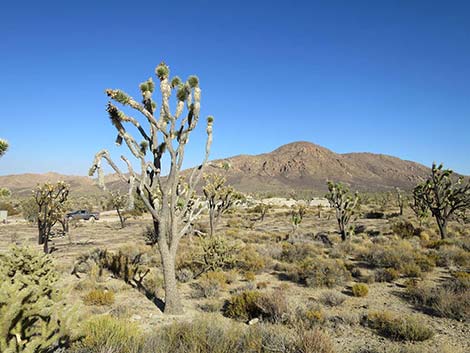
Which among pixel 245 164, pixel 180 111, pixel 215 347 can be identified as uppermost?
pixel 245 164

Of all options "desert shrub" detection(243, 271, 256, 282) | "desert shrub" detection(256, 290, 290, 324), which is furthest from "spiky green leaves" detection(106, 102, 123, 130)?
"desert shrub" detection(243, 271, 256, 282)

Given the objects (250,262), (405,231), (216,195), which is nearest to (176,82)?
(250,262)

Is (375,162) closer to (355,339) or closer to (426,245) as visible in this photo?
(426,245)

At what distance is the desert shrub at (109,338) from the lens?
435 centimetres

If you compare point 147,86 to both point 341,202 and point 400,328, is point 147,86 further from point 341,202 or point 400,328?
point 341,202

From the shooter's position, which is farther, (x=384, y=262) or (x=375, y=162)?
(x=375, y=162)

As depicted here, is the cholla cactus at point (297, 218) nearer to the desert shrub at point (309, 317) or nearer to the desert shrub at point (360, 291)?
the desert shrub at point (360, 291)

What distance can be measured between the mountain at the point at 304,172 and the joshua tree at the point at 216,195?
324 feet

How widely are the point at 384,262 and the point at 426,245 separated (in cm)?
533

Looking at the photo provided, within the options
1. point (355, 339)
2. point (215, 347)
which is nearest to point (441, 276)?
point (355, 339)

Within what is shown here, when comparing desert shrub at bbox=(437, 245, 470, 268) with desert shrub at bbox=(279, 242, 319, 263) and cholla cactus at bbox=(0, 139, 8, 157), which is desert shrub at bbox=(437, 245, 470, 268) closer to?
desert shrub at bbox=(279, 242, 319, 263)

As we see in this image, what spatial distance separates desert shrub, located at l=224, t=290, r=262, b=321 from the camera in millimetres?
7266

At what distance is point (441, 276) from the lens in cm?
1061

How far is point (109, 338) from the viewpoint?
4465 mm
